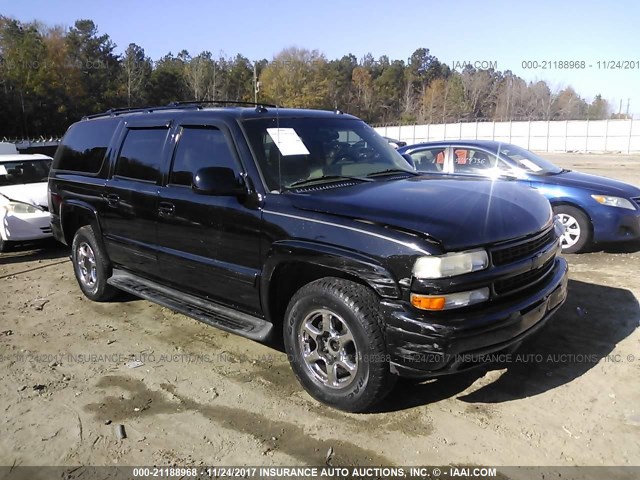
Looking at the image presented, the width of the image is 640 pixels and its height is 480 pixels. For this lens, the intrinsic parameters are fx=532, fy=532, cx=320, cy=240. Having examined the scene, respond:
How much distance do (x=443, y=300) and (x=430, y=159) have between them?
5851mm

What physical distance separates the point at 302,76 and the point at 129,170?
75684 mm

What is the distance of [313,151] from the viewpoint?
4211 millimetres

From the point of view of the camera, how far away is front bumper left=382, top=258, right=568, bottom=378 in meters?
3.03

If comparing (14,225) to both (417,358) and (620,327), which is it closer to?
(417,358)

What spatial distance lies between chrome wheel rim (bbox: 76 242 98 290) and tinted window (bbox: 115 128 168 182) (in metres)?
Result: 1.21

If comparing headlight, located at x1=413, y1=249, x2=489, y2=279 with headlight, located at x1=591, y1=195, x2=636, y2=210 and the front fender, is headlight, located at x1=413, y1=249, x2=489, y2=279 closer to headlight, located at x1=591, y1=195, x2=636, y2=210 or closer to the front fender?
the front fender

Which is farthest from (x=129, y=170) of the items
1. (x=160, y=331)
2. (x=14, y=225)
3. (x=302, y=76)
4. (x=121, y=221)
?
(x=302, y=76)

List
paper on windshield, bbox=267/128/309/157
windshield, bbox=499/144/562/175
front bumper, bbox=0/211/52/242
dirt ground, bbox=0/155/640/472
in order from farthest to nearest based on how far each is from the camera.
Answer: front bumper, bbox=0/211/52/242
windshield, bbox=499/144/562/175
paper on windshield, bbox=267/128/309/157
dirt ground, bbox=0/155/640/472

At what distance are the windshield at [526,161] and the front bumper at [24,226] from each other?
7314mm

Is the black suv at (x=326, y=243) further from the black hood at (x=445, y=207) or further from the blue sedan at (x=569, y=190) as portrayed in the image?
the blue sedan at (x=569, y=190)

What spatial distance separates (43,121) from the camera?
2201 inches

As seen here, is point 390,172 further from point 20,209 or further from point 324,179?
point 20,209

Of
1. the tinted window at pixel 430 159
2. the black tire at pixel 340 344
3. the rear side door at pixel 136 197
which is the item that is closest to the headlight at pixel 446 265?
the black tire at pixel 340 344

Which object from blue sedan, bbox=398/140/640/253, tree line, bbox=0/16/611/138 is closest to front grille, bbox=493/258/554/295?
blue sedan, bbox=398/140/640/253
